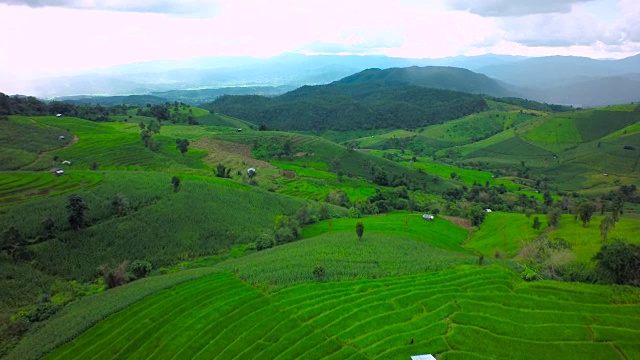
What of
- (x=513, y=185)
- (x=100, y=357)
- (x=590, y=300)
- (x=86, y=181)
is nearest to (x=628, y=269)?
(x=590, y=300)

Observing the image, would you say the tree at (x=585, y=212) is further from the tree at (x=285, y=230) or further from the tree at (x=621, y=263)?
the tree at (x=285, y=230)

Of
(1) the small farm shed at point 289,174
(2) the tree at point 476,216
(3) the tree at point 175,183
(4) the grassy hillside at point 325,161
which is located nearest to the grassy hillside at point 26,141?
(3) the tree at point 175,183

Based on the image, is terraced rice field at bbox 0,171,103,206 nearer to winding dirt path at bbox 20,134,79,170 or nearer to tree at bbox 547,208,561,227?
winding dirt path at bbox 20,134,79,170

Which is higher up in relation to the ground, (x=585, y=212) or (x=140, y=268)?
(x=585, y=212)

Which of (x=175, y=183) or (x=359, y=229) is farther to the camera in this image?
(x=175, y=183)

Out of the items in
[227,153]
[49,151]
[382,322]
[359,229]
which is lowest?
[359,229]

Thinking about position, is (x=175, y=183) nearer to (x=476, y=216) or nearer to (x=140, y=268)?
(x=140, y=268)

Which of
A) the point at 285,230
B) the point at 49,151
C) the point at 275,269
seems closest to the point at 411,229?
the point at 285,230
